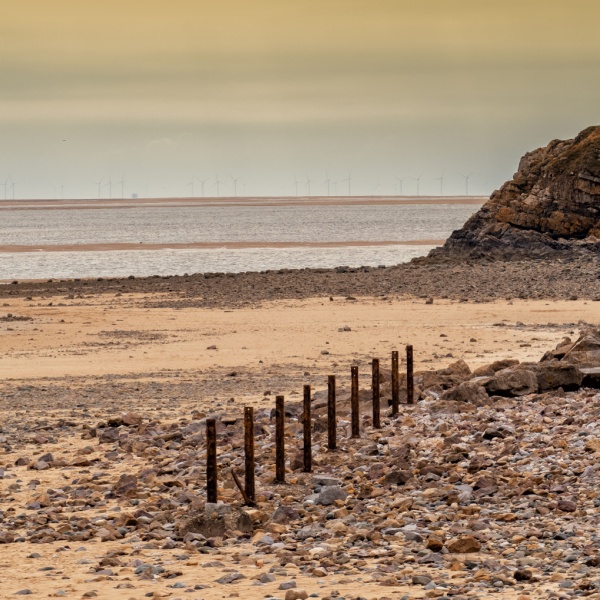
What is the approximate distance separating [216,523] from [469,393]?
7215 millimetres

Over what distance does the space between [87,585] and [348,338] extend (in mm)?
22929

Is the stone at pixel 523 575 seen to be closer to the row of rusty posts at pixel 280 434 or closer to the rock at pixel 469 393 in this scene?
the row of rusty posts at pixel 280 434

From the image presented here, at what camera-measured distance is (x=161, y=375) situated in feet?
92.8

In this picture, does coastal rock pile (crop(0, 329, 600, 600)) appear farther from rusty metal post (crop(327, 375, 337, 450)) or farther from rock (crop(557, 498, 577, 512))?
rusty metal post (crop(327, 375, 337, 450))

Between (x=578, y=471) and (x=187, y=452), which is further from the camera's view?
(x=187, y=452)

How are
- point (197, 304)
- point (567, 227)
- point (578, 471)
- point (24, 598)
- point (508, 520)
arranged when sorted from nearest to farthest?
point (24, 598) < point (508, 520) < point (578, 471) < point (197, 304) < point (567, 227)

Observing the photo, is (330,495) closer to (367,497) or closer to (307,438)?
(367,497)

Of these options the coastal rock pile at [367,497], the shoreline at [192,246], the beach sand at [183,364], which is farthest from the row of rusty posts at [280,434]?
the shoreline at [192,246]

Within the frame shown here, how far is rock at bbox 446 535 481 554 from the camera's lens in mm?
12734

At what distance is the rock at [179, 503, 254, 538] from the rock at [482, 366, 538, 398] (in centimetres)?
728

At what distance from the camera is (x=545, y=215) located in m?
62.9

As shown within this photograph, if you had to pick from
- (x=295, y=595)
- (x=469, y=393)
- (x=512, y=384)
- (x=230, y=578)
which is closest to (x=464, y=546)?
(x=295, y=595)

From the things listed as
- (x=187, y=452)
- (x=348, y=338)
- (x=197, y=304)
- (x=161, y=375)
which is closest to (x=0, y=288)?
(x=197, y=304)

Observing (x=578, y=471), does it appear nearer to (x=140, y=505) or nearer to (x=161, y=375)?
(x=140, y=505)
